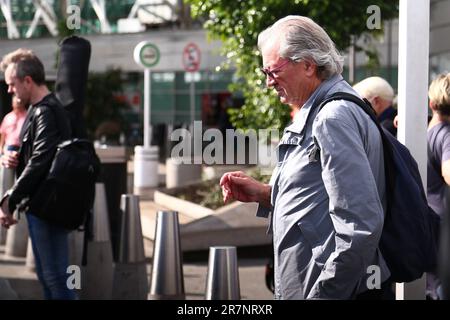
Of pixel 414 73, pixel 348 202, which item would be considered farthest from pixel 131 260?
pixel 348 202

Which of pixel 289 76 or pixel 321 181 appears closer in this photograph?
pixel 321 181

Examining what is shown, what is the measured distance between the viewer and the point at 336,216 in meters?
2.82

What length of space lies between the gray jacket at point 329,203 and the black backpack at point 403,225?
0.03 metres

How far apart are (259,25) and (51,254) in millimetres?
4488

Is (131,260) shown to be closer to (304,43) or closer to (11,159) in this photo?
(11,159)

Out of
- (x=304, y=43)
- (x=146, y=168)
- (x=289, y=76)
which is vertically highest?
(x=304, y=43)

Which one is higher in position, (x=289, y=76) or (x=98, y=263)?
(x=289, y=76)

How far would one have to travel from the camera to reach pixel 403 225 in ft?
9.68

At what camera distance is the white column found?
3900mm

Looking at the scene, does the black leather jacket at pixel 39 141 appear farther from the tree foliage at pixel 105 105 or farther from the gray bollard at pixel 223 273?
the tree foliage at pixel 105 105

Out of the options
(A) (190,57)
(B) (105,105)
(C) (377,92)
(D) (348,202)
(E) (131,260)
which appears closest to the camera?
(D) (348,202)

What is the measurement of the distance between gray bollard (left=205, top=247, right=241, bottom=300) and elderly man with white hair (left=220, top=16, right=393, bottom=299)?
2441mm

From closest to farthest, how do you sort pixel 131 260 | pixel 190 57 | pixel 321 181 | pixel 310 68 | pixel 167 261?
pixel 321 181, pixel 310 68, pixel 167 261, pixel 131 260, pixel 190 57
